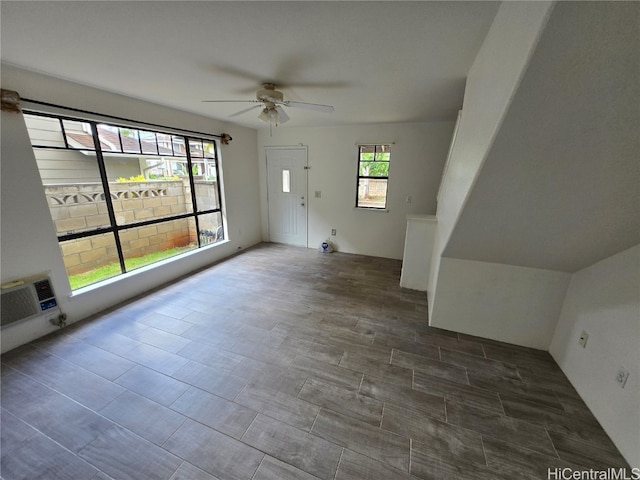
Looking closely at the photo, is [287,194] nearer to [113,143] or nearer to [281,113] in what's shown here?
[281,113]

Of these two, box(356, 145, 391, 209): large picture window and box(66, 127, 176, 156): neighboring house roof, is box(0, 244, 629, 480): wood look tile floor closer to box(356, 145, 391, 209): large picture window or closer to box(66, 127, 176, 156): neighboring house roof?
box(66, 127, 176, 156): neighboring house roof

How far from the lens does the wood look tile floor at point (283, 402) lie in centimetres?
137

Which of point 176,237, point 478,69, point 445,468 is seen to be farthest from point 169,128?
point 445,468

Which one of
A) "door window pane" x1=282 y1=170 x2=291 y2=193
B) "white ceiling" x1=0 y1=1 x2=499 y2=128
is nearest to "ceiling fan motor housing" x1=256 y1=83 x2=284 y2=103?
"white ceiling" x1=0 y1=1 x2=499 y2=128

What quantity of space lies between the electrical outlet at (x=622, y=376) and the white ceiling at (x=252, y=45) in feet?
7.35

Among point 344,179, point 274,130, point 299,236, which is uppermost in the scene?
point 274,130

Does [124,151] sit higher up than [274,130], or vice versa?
[274,130]

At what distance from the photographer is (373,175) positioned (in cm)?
448

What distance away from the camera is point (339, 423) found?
159 cm

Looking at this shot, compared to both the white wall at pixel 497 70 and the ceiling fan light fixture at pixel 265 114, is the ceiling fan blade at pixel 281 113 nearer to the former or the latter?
the ceiling fan light fixture at pixel 265 114

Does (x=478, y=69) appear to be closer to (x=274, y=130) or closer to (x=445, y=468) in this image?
(x=445, y=468)

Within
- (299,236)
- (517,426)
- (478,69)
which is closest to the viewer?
(517,426)

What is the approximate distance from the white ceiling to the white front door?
225cm

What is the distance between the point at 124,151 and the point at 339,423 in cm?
366
